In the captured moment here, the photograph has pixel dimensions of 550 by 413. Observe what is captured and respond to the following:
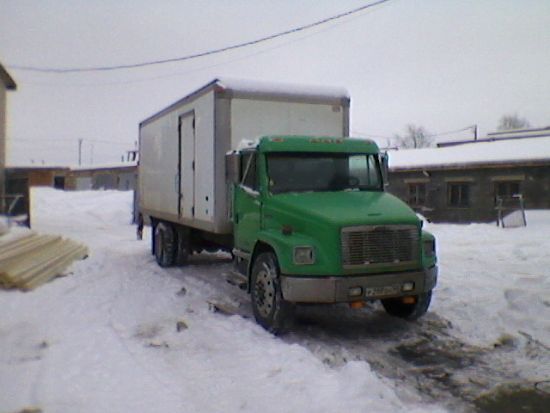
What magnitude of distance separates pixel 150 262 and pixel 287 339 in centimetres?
751

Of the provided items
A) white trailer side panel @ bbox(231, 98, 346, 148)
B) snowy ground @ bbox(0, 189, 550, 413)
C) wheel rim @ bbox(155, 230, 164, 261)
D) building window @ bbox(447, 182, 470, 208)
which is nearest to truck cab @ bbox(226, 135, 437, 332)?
snowy ground @ bbox(0, 189, 550, 413)

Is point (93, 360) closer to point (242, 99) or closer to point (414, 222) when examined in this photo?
point (414, 222)

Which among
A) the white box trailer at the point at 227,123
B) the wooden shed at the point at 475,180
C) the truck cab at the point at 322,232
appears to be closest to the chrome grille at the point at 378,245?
the truck cab at the point at 322,232

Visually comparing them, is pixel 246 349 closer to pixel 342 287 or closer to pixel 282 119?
pixel 342 287

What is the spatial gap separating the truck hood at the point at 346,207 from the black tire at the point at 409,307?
50.4 inches

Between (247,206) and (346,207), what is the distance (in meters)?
1.76

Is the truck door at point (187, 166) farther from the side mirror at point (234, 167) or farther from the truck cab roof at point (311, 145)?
the truck cab roof at point (311, 145)

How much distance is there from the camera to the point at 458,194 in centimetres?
2645

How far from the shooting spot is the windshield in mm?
7410

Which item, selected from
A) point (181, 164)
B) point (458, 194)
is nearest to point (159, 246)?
point (181, 164)

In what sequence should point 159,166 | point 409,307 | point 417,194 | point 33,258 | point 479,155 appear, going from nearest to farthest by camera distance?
point 409,307, point 33,258, point 159,166, point 479,155, point 417,194

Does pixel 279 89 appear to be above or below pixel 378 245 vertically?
above

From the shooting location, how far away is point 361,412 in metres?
4.37

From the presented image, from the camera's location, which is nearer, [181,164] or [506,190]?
[181,164]
